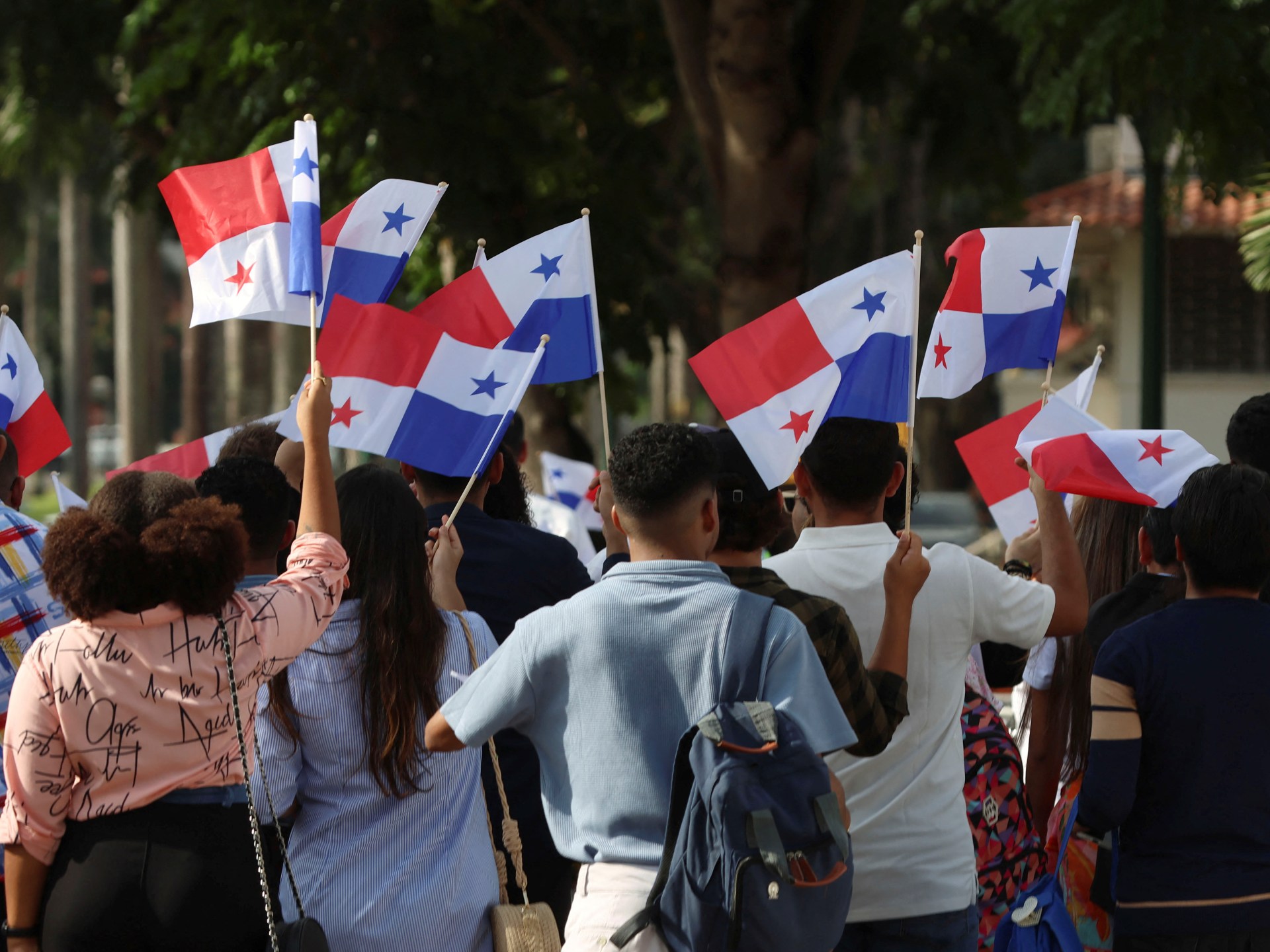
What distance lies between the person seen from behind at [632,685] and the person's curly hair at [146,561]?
512mm

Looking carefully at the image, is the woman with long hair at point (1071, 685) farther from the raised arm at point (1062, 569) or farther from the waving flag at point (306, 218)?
the waving flag at point (306, 218)

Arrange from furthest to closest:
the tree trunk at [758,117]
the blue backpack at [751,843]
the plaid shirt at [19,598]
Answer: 1. the tree trunk at [758,117]
2. the plaid shirt at [19,598]
3. the blue backpack at [751,843]

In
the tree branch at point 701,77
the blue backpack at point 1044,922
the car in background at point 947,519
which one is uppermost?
the tree branch at point 701,77

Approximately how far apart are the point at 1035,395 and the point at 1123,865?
19956 mm

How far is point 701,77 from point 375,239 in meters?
4.37

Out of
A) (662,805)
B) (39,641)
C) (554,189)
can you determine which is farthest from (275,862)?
(554,189)

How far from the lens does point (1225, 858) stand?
3244 millimetres

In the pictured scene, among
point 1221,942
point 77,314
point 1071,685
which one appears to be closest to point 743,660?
point 1221,942

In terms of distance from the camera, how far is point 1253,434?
4.08 meters

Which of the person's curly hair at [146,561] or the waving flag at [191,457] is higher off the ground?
the person's curly hair at [146,561]

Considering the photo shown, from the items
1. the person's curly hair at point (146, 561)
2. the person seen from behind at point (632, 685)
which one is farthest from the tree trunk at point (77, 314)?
the person seen from behind at point (632, 685)

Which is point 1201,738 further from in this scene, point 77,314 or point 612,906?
point 77,314

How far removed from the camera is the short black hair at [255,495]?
139 inches

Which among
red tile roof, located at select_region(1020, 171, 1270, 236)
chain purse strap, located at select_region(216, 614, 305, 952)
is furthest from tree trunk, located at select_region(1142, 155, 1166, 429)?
red tile roof, located at select_region(1020, 171, 1270, 236)
